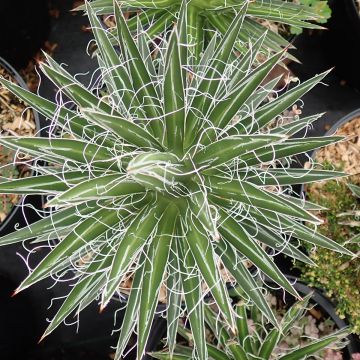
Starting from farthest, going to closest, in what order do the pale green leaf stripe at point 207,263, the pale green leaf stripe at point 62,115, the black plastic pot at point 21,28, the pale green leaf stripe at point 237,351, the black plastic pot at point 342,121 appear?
1. the black plastic pot at point 21,28
2. the black plastic pot at point 342,121
3. the pale green leaf stripe at point 237,351
4. the pale green leaf stripe at point 62,115
5. the pale green leaf stripe at point 207,263

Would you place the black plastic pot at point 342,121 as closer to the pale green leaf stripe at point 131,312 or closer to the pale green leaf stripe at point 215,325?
the pale green leaf stripe at point 215,325

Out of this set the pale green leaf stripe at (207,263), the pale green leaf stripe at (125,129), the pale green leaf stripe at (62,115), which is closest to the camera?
the pale green leaf stripe at (125,129)

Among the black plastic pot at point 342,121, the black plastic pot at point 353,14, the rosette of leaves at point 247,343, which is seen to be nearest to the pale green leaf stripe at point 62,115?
the rosette of leaves at point 247,343

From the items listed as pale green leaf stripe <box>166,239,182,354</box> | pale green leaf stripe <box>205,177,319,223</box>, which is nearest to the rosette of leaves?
pale green leaf stripe <box>166,239,182,354</box>

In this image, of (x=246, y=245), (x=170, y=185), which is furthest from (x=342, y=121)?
(x=170, y=185)

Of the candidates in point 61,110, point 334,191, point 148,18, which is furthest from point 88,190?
point 334,191

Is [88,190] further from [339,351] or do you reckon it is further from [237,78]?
[339,351]
